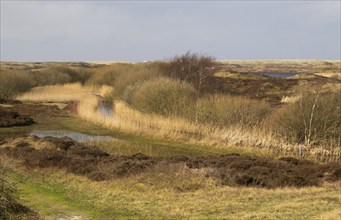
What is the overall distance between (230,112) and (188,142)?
3566 millimetres

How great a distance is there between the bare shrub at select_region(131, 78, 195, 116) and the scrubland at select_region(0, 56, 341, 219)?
0.07m

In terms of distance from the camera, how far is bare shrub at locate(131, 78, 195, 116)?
29891 millimetres

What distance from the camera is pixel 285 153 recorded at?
21.6m

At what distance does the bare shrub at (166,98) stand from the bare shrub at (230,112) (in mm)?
1810

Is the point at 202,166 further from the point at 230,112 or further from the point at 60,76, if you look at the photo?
the point at 60,76

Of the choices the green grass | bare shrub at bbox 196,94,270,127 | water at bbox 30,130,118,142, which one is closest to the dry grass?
bare shrub at bbox 196,94,270,127

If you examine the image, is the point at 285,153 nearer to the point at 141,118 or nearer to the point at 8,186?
the point at 141,118

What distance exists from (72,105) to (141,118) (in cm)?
1315

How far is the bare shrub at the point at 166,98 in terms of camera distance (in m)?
29.9

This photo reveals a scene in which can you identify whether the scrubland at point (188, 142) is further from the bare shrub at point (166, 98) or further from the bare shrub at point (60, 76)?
the bare shrub at point (60, 76)

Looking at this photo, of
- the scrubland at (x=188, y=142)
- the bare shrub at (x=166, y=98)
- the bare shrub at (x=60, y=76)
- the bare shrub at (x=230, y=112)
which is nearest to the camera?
the scrubland at (x=188, y=142)

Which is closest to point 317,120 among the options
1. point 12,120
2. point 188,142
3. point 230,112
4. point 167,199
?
point 230,112

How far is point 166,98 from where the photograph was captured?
3047 cm

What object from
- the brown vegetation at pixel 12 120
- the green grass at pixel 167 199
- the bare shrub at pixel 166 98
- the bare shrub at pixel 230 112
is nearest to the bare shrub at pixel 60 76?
the brown vegetation at pixel 12 120
